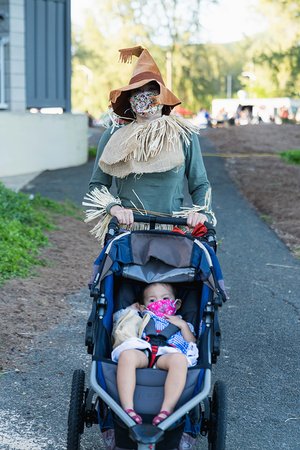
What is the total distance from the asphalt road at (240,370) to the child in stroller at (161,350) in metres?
0.72

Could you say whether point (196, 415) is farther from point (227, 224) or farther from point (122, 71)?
point (122, 71)

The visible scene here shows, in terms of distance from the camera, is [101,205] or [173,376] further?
[101,205]

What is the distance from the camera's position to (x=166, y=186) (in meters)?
4.48

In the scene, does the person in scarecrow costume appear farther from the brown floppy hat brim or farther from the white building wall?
the white building wall

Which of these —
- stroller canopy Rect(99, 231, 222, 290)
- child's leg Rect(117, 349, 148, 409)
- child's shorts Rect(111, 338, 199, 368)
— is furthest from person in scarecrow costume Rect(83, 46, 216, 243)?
child's leg Rect(117, 349, 148, 409)

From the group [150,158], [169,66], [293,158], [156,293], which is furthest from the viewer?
[169,66]

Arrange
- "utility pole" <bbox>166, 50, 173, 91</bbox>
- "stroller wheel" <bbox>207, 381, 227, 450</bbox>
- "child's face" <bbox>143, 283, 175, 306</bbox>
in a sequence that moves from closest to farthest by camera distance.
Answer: "stroller wheel" <bbox>207, 381, 227, 450</bbox> → "child's face" <bbox>143, 283, 175, 306</bbox> → "utility pole" <bbox>166, 50, 173, 91</bbox>

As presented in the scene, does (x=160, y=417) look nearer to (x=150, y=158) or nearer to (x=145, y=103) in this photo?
(x=150, y=158)

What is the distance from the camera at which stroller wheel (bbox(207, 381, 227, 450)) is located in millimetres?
3699

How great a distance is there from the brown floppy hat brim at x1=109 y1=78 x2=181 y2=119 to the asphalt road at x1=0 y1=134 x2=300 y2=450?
71.9 inches

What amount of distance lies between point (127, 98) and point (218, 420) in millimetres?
1987

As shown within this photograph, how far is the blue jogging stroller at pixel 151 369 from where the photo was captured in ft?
11.4

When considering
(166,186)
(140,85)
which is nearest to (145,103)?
(140,85)

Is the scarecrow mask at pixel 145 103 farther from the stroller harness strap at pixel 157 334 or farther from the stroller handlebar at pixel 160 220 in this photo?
the stroller harness strap at pixel 157 334
